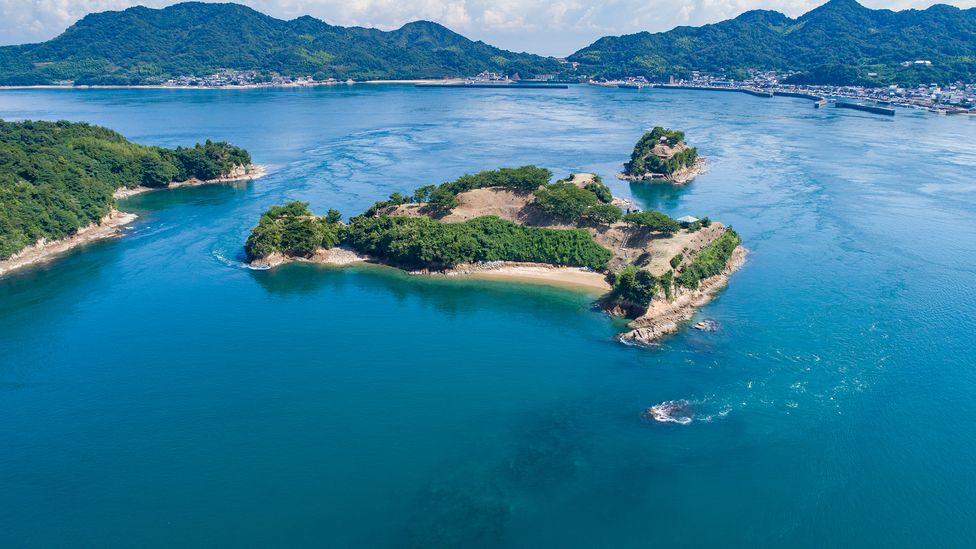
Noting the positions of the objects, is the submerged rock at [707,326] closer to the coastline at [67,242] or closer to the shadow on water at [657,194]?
the shadow on water at [657,194]

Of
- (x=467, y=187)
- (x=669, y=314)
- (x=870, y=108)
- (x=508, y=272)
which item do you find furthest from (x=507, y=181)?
(x=870, y=108)

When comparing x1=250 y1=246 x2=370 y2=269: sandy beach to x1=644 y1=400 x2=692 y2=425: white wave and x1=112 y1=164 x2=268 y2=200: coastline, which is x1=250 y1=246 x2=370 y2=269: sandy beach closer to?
x1=644 y1=400 x2=692 y2=425: white wave

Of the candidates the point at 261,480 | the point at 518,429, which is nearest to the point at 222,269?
the point at 261,480

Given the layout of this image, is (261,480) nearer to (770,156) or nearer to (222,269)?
(222,269)

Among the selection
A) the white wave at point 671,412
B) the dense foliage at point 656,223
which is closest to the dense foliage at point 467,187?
the dense foliage at point 656,223

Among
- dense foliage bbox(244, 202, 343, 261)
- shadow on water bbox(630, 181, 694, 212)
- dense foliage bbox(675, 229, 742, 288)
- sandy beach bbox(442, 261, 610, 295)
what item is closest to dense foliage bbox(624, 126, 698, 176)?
shadow on water bbox(630, 181, 694, 212)

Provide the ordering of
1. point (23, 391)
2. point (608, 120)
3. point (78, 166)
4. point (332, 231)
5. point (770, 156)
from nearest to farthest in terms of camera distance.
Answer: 1. point (23, 391)
2. point (332, 231)
3. point (78, 166)
4. point (770, 156)
5. point (608, 120)
